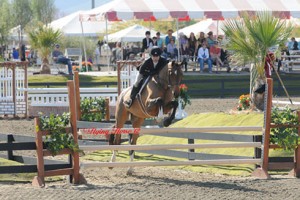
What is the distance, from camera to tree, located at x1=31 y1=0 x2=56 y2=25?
3615 inches

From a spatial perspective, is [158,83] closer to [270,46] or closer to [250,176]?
[250,176]

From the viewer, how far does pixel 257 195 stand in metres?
11.8

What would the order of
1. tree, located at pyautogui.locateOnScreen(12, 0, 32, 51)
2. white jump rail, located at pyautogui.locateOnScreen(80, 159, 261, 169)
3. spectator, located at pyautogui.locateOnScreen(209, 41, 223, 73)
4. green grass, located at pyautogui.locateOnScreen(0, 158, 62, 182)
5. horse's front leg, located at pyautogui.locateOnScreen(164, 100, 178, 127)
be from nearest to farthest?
white jump rail, located at pyautogui.locateOnScreen(80, 159, 261, 169), green grass, located at pyautogui.locateOnScreen(0, 158, 62, 182), horse's front leg, located at pyautogui.locateOnScreen(164, 100, 178, 127), spectator, located at pyautogui.locateOnScreen(209, 41, 223, 73), tree, located at pyautogui.locateOnScreen(12, 0, 32, 51)

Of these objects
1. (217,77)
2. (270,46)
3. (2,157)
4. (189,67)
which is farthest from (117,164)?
(189,67)

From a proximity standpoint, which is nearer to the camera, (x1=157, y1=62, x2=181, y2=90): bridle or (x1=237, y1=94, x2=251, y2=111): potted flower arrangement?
(x1=157, y1=62, x2=181, y2=90): bridle

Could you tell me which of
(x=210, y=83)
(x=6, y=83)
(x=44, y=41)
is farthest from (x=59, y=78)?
(x=6, y=83)

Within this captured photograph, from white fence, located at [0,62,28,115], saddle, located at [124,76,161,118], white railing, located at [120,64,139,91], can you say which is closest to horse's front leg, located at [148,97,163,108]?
saddle, located at [124,76,161,118]

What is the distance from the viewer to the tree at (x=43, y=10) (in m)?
91.8

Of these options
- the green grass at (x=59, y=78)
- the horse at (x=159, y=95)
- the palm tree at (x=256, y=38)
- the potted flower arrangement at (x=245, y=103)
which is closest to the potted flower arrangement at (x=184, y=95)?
the palm tree at (x=256, y=38)

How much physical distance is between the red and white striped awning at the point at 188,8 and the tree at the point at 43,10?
2168 inches

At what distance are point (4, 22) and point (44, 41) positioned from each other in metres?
27.4

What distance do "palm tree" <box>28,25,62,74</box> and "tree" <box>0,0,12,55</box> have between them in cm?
2069

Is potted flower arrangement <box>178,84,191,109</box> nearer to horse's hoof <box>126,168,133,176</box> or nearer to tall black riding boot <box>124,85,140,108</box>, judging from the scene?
tall black riding boot <box>124,85,140,108</box>

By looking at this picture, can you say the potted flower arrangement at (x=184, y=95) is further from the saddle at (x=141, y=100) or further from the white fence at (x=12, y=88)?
the white fence at (x=12, y=88)
